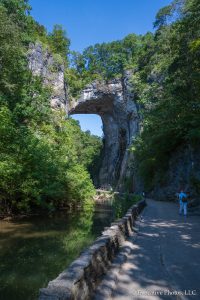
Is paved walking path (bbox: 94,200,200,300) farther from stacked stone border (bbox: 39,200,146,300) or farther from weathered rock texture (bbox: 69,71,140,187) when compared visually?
weathered rock texture (bbox: 69,71,140,187)

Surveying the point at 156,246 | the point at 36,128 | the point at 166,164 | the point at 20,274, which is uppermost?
the point at 36,128

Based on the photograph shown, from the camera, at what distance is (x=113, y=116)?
183 ft

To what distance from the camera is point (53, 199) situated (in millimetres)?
20219

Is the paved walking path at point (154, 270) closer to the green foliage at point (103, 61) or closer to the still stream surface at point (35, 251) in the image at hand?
the still stream surface at point (35, 251)

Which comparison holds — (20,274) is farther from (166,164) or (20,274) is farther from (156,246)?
(166,164)

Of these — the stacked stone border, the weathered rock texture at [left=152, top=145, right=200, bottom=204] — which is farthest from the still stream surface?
the weathered rock texture at [left=152, top=145, right=200, bottom=204]

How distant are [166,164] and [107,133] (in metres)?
32.2

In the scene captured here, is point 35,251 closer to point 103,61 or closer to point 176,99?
point 176,99

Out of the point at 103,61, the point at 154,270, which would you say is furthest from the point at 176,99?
the point at 103,61

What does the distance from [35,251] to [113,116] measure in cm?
4775

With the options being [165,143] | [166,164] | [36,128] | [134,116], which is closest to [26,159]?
[36,128]

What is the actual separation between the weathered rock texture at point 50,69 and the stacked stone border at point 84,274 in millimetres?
26734

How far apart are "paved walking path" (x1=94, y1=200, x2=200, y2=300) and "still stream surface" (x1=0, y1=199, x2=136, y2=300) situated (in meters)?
1.96

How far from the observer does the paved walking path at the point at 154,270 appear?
14.6ft
